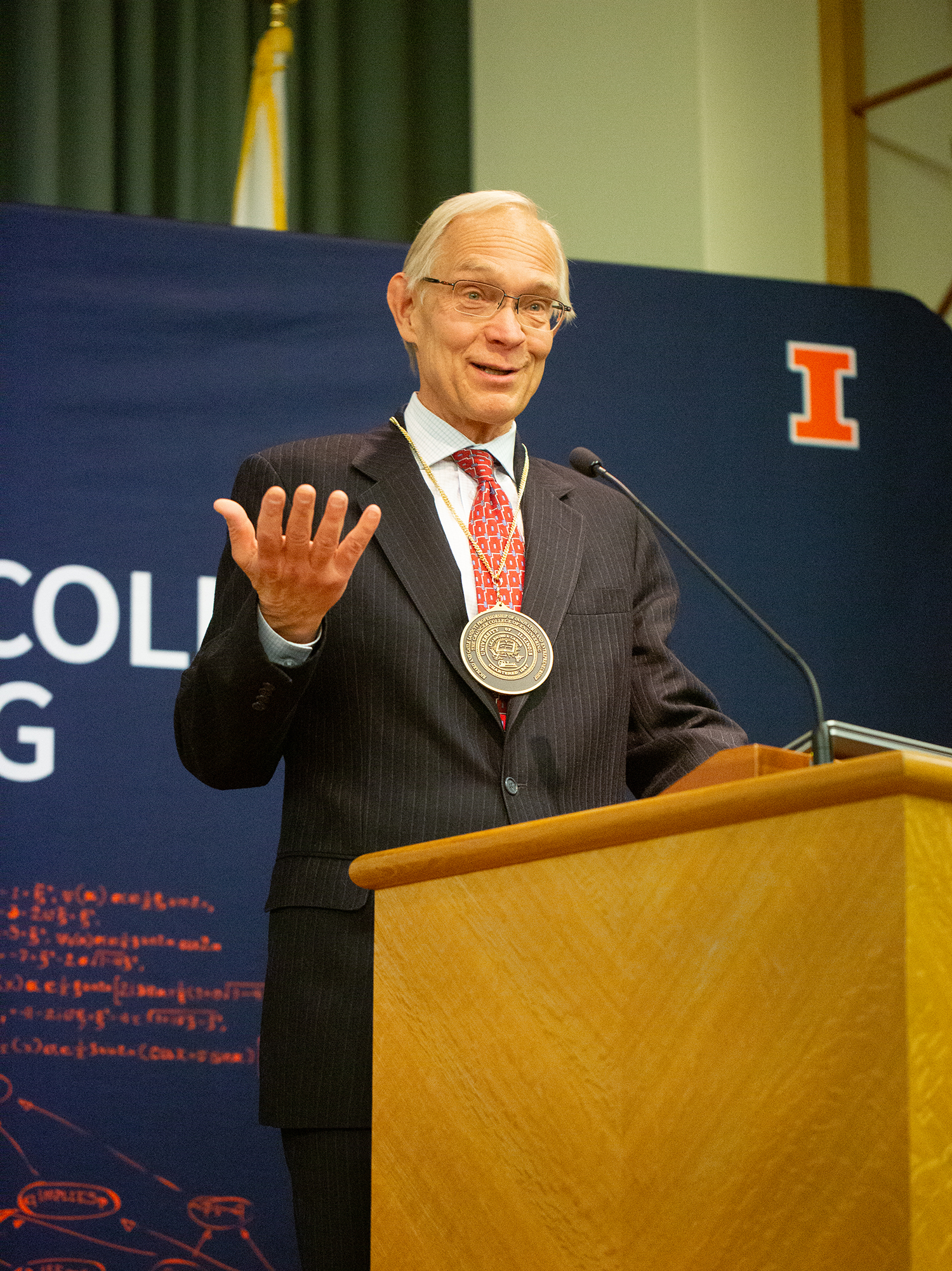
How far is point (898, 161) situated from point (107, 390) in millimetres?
2645

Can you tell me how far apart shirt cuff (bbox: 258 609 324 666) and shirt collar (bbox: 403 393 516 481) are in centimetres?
43

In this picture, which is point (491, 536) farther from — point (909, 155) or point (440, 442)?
point (909, 155)

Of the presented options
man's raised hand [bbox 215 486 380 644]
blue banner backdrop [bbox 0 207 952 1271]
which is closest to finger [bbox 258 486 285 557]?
man's raised hand [bbox 215 486 380 644]

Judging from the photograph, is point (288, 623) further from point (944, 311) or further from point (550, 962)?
point (944, 311)

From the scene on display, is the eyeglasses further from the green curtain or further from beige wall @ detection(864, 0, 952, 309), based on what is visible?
beige wall @ detection(864, 0, 952, 309)

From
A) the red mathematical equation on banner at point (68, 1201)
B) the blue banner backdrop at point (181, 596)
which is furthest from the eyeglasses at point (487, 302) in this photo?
the red mathematical equation on banner at point (68, 1201)

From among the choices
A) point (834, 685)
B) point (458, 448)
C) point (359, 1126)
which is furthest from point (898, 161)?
point (359, 1126)

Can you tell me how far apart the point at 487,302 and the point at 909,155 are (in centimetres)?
305

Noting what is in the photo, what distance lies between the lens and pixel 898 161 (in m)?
4.45

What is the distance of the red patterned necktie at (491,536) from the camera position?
5.65 ft

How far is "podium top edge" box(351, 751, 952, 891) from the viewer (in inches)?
37.5

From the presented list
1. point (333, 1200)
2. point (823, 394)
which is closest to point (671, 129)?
point (823, 394)

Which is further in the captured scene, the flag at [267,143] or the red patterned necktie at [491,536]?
the flag at [267,143]

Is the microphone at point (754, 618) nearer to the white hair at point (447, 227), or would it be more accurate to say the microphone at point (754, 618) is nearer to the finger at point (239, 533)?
the white hair at point (447, 227)
